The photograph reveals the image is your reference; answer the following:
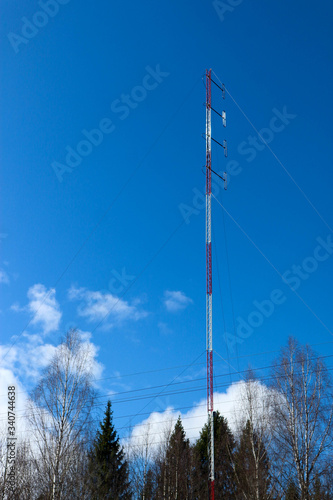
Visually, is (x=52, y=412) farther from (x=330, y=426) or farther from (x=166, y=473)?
(x=166, y=473)

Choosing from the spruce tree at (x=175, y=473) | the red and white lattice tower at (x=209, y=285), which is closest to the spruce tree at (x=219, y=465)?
the spruce tree at (x=175, y=473)

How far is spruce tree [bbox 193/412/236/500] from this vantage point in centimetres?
4997

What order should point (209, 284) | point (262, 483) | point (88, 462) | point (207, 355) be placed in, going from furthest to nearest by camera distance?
point (88, 462), point (262, 483), point (209, 284), point (207, 355)

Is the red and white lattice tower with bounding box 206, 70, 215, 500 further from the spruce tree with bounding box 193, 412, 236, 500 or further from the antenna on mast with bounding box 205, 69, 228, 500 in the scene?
the spruce tree with bounding box 193, 412, 236, 500

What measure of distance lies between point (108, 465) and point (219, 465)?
12.7 m

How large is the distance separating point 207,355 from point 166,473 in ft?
95.1

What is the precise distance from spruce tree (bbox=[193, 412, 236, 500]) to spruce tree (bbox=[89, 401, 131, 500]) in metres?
7.97

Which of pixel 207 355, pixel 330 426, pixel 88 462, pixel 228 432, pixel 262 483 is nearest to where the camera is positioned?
pixel 207 355

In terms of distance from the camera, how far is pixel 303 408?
32250 mm

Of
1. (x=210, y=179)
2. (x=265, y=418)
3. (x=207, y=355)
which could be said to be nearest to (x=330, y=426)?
(x=265, y=418)

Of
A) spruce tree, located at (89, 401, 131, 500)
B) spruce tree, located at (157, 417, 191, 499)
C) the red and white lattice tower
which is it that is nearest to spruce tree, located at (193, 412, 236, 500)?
spruce tree, located at (157, 417, 191, 499)

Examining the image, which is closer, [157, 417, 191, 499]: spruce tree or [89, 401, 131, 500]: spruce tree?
[89, 401, 131, 500]: spruce tree

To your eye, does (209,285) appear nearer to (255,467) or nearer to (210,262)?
(210,262)

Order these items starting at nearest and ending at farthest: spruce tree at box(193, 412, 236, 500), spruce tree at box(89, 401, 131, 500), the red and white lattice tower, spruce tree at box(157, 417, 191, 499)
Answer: the red and white lattice tower
spruce tree at box(89, 401, 131, 500)
spruce tree at box(157, 417, 191, 499)
spruce tree at box(193, 412, 236, 500)
